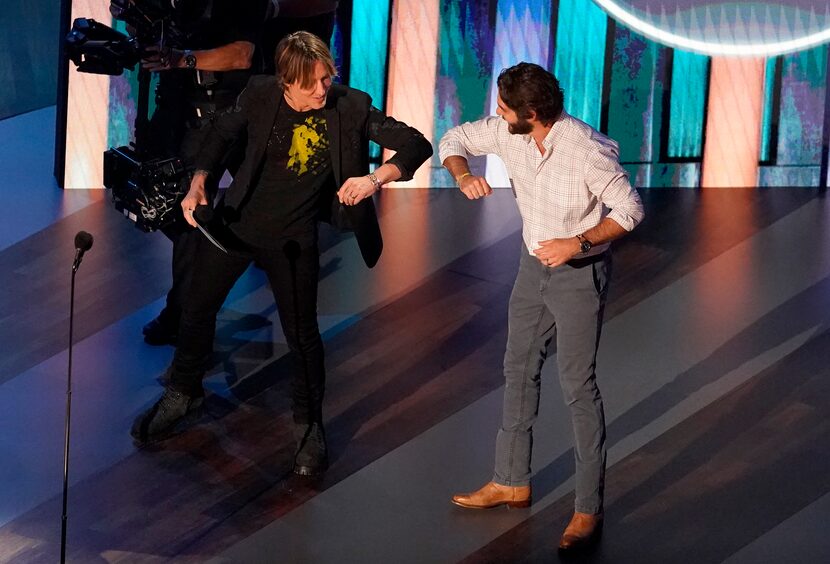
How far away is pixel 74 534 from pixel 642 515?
6.17 ft

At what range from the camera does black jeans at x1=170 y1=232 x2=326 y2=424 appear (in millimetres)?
4711

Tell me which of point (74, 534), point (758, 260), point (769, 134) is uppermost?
point (769, 134)

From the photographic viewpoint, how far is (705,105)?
905 cm

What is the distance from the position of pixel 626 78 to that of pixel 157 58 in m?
4.21

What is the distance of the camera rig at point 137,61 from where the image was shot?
207 inches

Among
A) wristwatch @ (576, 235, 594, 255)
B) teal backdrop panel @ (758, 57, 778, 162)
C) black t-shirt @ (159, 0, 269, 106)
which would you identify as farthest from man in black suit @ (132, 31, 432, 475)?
teal backdrop panel @ (758, 57, 778, 162)

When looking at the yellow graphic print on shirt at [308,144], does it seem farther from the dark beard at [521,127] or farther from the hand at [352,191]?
the dark beard at [521,127]

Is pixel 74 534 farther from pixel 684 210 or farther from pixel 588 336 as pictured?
pixel 684 210

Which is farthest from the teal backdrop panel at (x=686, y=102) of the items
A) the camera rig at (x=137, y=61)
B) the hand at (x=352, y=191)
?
the hand at (x=352, y=191)

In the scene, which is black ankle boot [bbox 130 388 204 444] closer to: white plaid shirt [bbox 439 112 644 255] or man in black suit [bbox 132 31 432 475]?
man in black suit [bbox 132 31 432 475]

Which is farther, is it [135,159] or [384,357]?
[384,357]

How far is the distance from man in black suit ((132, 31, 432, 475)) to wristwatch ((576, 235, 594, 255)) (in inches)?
30.4

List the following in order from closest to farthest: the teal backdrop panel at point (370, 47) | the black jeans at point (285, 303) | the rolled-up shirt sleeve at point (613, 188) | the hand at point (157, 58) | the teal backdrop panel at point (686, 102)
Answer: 1. the rolled-up shirt sleeve at point (613, 188)
2. the black jeans at point (285, 303)
3. the hand at point (157, 58)
4. the teal backdrop panel at point (370, 47)
5. the teal backdrop panel at point (686, 102)

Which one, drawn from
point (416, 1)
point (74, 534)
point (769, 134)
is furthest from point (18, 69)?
point (74, 534)
